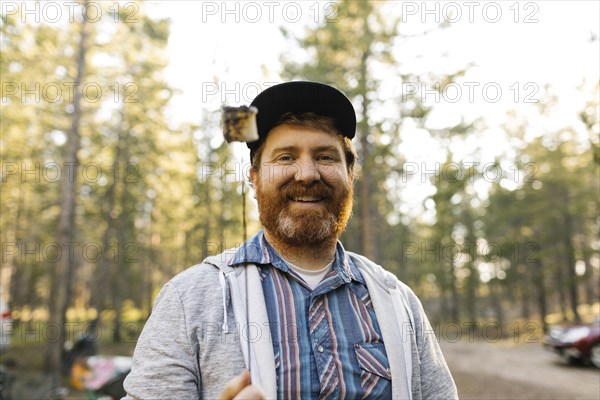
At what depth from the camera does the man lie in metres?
1.49

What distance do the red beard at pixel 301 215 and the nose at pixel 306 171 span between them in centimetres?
3

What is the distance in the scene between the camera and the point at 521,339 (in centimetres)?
2706

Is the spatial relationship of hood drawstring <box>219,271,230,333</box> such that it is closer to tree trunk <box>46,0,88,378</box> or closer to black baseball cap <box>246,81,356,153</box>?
black baseball cap <box>246,81,356,153</box>

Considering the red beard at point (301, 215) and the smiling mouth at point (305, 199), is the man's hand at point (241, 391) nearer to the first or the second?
the red beard at point (301, 215)

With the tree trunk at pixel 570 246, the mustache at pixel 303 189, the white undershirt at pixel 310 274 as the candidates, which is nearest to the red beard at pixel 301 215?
the mustache at pixel 303 189

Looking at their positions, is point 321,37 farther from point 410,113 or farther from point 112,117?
point 112,117

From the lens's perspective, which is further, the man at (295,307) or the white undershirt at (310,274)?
the white undershirt at (310,274)

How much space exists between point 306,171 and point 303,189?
8 cm

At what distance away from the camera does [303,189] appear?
1.88 metres

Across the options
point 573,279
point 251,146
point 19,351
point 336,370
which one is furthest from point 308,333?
point 573,279

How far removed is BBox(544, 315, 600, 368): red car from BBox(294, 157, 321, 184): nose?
15602 millimetres

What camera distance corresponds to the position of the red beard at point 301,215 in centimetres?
187

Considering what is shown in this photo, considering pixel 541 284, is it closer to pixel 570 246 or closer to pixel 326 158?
A: pixel 570 246

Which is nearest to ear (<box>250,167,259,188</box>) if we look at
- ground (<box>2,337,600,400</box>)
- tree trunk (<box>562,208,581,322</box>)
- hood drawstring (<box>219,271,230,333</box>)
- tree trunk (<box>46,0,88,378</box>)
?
hood drawstring (<box>219,271,230,333</box>)
